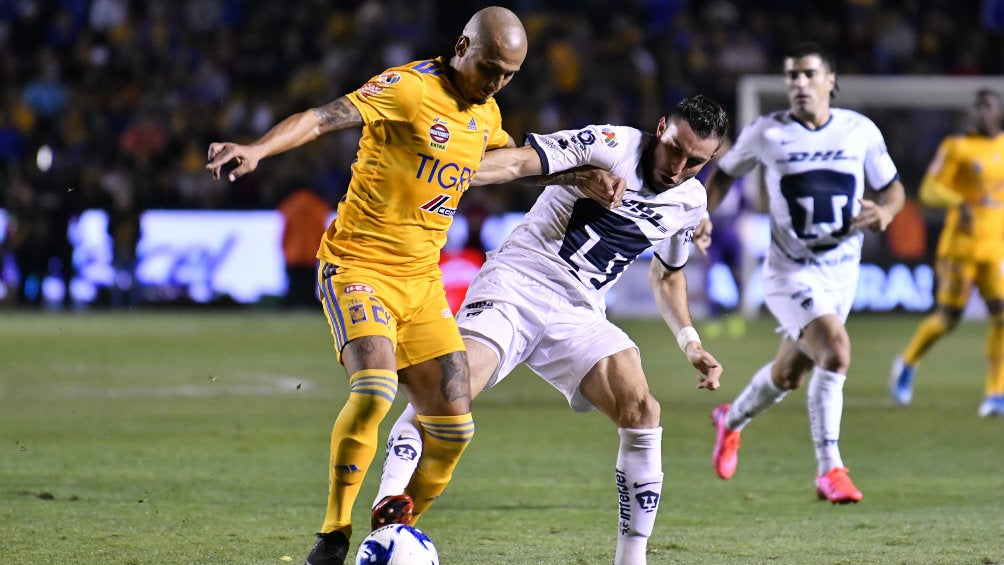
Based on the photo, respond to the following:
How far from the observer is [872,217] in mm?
7672

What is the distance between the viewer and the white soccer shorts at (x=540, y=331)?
5973 mm

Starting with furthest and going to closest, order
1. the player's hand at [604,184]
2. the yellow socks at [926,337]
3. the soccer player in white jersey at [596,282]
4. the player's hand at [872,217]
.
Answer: the yellow socks at [926,337]
the player's hand at [872,217]
the player's hand at [604,184]
the soccer player in white jersey at [596,282]

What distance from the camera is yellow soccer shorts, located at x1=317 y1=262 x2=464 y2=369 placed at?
543 cm

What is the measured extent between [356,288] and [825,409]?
3229 millimetres

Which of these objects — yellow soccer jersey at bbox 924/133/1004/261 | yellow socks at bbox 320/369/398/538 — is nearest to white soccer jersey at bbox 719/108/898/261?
yellow socks at bbox 320/369/398/538

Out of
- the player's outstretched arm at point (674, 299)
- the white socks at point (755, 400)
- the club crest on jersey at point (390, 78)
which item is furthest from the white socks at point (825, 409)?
the club crest on jersey at point (390, 78)

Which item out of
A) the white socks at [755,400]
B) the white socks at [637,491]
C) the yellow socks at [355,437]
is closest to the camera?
the yellow socks at [355,437]

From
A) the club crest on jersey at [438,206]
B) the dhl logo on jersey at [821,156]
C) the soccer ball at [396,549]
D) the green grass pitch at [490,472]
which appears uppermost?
the dhl logo on jersey at [821,156]

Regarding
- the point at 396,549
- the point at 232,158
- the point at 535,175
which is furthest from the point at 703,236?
the point at 232,158

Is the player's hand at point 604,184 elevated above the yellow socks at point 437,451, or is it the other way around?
the player's hand at point 604,184

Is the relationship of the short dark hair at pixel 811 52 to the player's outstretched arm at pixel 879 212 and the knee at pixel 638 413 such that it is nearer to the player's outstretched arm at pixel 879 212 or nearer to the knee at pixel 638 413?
the player's outstretched arm at pixel 879 212

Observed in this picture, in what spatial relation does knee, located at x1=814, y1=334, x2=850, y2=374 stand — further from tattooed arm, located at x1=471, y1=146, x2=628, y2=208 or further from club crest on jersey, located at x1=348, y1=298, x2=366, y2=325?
club crest on jersey, located at x1=348, y1=298, x2=366, y2=325

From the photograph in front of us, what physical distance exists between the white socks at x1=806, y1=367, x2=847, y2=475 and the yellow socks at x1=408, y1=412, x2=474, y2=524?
259cm

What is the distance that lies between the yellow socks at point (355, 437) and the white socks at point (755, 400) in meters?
3.41
